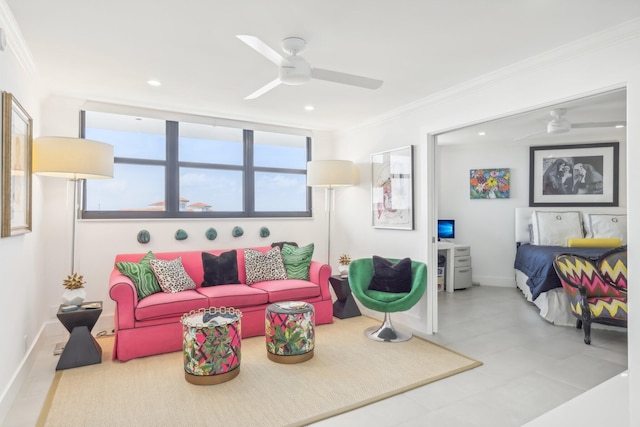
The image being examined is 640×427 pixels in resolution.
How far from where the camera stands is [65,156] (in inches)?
119

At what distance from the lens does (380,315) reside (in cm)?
456

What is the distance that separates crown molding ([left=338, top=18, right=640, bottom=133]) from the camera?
7.82 ft

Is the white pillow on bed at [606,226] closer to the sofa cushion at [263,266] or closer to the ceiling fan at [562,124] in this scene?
the ceiling fan at [562,124]

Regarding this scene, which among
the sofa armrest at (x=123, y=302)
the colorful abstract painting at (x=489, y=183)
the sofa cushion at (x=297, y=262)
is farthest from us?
the colorful abstract painting at (x=489, y=183)

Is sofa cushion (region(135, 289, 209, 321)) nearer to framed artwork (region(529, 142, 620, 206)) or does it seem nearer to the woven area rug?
the woven area rug

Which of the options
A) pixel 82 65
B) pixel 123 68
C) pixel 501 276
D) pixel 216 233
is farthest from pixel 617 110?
pixel 82 65

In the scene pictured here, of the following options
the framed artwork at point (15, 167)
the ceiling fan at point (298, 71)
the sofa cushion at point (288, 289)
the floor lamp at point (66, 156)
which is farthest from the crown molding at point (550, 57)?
the framed artwork at point (15, 167)

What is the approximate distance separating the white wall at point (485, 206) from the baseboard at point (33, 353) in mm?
5307

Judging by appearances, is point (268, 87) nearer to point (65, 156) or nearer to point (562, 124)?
point (65, 156)

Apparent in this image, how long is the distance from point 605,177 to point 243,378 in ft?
20.1

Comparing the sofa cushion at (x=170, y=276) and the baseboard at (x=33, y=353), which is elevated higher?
the sofa cushion at (x=170, y=276)

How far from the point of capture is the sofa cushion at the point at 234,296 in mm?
3562

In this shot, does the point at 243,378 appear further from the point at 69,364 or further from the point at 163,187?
the point at 163,187

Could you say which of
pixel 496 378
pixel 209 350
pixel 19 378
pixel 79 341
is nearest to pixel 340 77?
pixel 209 350
